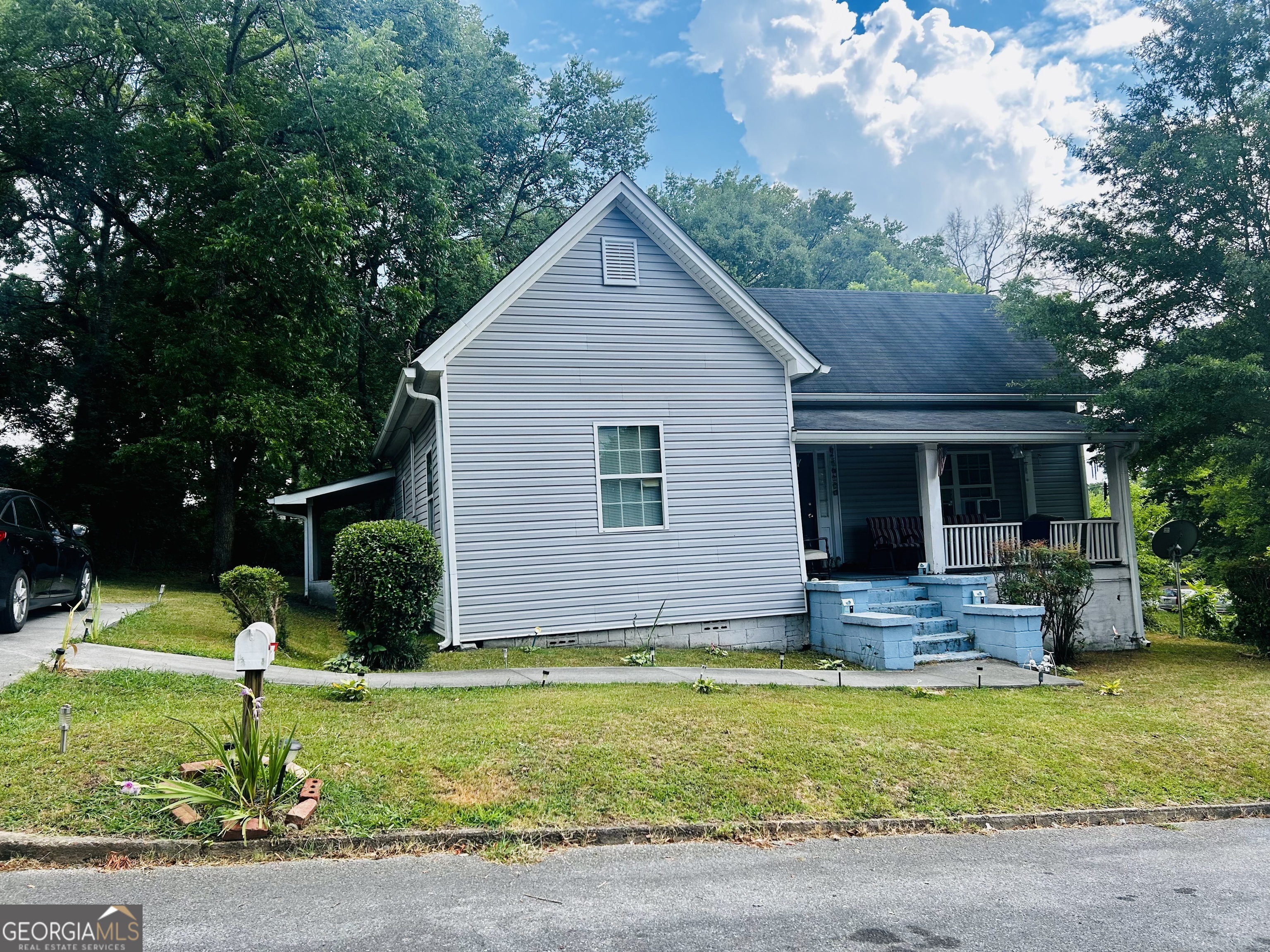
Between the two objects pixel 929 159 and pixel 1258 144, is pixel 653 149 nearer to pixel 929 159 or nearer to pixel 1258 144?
pixel 929 159

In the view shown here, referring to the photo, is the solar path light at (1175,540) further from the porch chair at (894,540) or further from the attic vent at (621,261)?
the attic vent at (621,261)

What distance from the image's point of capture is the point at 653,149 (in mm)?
33562

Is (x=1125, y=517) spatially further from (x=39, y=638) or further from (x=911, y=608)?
(x=39, y=638)

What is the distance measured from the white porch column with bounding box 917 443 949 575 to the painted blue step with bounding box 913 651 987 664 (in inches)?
82.2

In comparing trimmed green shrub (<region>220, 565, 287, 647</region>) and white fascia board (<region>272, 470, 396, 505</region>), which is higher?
white fascia board (<region>272, 470, 396, 505</region>)

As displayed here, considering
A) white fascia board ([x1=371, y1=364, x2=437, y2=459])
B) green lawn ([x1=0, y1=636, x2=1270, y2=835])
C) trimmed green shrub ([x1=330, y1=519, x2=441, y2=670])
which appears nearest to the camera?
green lawn ([x1=0, y1=636, x2=1270, y2=835])

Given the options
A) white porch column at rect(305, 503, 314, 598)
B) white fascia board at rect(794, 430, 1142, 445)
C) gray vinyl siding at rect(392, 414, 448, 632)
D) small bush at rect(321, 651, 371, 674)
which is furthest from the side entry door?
white fascia board at rect(794, 430, 1142, 445)

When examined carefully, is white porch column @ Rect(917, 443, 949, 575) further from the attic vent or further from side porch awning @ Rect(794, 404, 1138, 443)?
the attic vent

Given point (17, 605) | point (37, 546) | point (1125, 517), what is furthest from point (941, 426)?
point (17, 605)

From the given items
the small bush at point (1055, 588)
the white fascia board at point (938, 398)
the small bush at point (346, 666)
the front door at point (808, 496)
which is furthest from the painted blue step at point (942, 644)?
the small bush at point (346, 666)

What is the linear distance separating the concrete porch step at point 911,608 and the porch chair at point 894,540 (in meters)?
2.69

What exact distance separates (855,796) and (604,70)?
31.8 metres

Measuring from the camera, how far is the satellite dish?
15.9 metres

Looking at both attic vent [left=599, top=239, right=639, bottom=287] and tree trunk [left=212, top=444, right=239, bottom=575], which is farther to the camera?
tree trunk [left=212, top=444, right=239, bottom=575]
